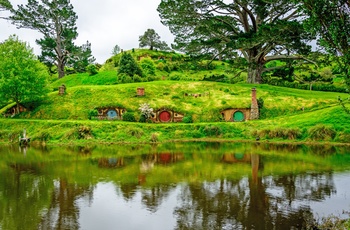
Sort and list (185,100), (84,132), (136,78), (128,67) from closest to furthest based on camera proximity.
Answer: (84,132) < (185,100) < (136,78) < (128,67)

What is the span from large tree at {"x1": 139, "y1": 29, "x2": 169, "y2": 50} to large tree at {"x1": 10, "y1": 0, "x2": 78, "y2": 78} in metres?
28.0

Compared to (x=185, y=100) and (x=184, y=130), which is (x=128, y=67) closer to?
(x=185, y=100)

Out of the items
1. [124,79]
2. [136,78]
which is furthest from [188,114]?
[124,79]

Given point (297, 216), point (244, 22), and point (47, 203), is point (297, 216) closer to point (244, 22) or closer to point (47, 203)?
point (47, 203)

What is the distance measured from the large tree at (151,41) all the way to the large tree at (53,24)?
91.8 ft

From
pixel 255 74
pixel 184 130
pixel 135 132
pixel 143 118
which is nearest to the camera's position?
pixel 135 132

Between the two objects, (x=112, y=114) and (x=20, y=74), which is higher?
(x=20, y=74)

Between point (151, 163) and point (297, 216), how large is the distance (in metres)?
15.5

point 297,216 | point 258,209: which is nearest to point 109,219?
point 258,209

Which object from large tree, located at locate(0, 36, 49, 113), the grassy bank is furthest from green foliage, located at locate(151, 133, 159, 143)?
large tree, located at locate(0, 36, 49, 113)

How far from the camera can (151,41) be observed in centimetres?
10731

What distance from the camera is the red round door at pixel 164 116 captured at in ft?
170

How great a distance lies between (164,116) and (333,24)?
1452 inches

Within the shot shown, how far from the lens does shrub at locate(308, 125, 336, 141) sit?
3869 centimetres
